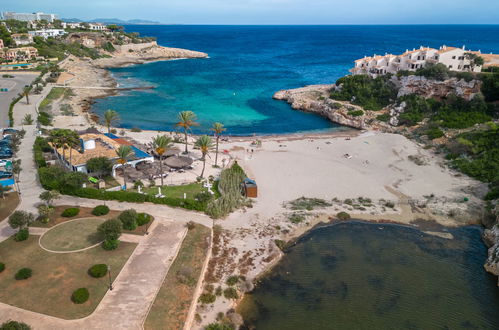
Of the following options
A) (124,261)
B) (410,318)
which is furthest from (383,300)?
(124,261)

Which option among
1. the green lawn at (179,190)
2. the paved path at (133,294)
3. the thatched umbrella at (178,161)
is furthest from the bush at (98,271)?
the thatched umbrella at (178,161)

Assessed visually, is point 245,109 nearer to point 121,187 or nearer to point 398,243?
point 121,187

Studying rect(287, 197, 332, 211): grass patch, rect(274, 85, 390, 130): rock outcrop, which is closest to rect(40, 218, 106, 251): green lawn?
rect(287, 197, 332, 211): grass patch

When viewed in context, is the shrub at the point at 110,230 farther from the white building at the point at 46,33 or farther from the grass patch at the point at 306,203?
the white building at the point at 46,33

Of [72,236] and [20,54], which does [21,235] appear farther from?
[20,54]

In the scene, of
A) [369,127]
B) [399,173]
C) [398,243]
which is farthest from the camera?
[369,127]

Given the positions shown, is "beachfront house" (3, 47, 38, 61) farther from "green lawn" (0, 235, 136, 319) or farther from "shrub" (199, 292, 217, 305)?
"shrub" (199, 292, 217, 305)

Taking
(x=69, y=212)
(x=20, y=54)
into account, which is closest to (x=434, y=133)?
(x=69, y=212)
